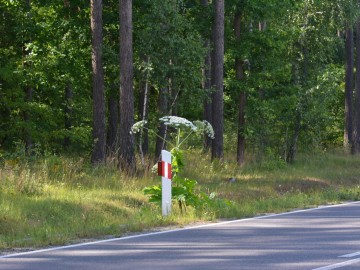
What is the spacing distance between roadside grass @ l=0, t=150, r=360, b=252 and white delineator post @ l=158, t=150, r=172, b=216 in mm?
198

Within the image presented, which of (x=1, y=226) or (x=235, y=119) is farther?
(x=235, y=119)

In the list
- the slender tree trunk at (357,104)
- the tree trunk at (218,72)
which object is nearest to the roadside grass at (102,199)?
the tree trunk at (218,72)

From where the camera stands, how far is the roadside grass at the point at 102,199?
46.2 ft

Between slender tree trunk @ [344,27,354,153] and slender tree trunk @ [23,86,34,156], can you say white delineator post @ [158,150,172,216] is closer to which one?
slender tree trunk @ [23,86,34,156]

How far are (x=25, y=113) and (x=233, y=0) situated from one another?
1053cm

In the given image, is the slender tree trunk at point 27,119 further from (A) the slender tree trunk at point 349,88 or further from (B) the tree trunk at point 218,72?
(A) the slender tree trunk at point 349,88

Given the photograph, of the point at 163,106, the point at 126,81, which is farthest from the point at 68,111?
the point at 126,81

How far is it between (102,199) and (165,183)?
2365mm

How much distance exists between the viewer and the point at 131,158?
79.0 feet

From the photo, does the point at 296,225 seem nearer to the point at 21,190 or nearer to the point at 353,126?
the point at 21,190

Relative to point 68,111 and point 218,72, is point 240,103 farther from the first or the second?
point 68,111

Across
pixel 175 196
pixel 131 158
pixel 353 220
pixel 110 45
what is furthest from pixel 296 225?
pixel 110 45

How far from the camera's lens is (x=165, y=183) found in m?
15.6

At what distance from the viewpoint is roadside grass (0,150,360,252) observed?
46.2 feet
